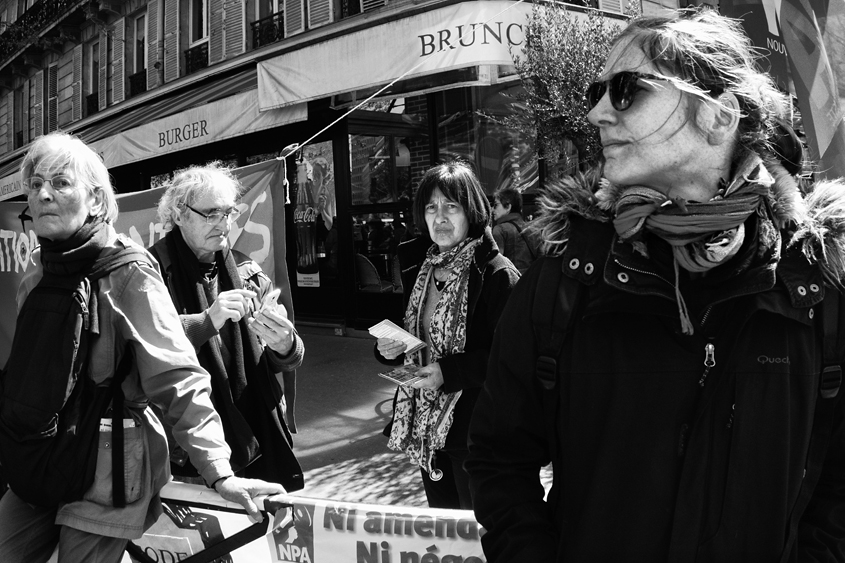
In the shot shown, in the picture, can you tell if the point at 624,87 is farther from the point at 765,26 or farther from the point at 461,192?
the point at 765,26

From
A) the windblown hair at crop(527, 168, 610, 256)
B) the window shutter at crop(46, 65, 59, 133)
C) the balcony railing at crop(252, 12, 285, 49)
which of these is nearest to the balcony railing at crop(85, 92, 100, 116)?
the window shutter at crop(46, 65, 59, 133)

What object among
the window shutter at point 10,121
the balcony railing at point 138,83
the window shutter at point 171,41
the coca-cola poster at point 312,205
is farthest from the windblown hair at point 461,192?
the window shutter at point 10,121

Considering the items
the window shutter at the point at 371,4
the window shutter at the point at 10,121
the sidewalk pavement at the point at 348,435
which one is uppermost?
the window shutter at the point at 10,121

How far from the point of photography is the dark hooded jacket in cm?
128

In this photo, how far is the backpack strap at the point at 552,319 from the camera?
4.48 feet

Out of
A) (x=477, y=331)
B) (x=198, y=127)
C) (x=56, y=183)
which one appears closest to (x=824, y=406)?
(x=477, y=331)

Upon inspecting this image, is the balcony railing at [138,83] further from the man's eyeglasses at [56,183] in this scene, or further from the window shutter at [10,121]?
the man's eyeglasses at [56,183]

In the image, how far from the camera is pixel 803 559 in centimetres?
132

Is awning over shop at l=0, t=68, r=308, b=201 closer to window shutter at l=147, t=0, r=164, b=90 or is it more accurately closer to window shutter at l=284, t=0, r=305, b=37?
window shutter at l=284, t=0, r=305, b=37

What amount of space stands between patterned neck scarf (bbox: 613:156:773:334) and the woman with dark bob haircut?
1.61 m

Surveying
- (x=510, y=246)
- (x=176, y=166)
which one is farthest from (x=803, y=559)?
(x=176, y=166)

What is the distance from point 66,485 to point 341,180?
9281 millimetres

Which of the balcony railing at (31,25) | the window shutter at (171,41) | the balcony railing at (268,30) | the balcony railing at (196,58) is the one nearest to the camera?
the balcony railing at (268,30)

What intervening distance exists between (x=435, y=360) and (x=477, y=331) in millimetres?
236
